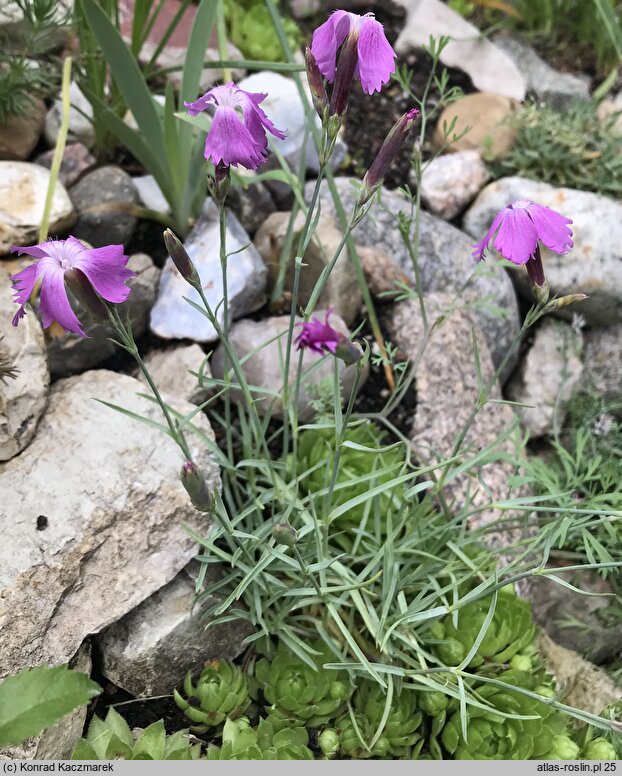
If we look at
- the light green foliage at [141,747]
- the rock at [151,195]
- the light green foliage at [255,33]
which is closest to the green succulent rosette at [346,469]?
the light green foliage at [141,747]

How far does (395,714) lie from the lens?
1.21 m

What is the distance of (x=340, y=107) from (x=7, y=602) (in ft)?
Result: 3.08

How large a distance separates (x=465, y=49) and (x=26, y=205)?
179 centimetres

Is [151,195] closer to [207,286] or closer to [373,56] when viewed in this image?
[207,286]

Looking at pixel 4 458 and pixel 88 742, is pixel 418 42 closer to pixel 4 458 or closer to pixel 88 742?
pixel 4 458

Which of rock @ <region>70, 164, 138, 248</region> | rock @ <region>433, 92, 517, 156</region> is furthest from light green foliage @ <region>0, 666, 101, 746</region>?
rock @ <region>433, 92, 517, 156</region>

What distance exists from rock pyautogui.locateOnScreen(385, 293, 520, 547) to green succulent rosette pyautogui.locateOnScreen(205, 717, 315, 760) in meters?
0.68

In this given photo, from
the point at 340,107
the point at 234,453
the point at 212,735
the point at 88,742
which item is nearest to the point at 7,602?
the point at 88,742

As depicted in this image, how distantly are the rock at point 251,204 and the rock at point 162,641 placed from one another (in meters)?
0.97

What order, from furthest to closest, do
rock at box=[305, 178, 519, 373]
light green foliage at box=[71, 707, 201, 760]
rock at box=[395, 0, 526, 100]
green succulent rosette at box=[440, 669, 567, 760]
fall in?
rock at box=[395, 0, 526, 100] < rock at box=[305, 178, 519, 373] < green succulent rosette at box=[440, 669, 567, 760] < light green foliage at box=[71, 707, 201, 760]

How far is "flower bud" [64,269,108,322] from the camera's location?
31.2 inches

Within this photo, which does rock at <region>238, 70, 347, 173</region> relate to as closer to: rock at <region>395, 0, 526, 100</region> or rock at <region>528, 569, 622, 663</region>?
rock at <region>395, 0, 526, 100</region>

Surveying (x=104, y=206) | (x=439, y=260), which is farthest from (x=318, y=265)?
(x=104, y=206)

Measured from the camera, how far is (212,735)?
50.8 inches
